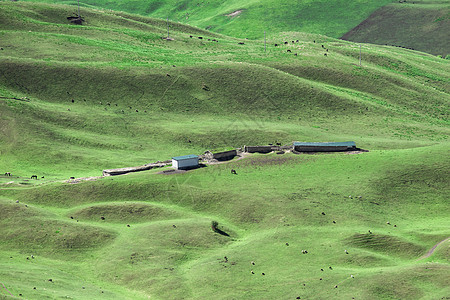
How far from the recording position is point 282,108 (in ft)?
404

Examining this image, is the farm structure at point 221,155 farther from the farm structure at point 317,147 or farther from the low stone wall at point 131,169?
the farm structure at point 317,147

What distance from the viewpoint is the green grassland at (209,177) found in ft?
184

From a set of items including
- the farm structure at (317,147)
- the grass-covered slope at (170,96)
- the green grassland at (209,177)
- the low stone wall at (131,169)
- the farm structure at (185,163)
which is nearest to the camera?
the green grassland at (209,177)

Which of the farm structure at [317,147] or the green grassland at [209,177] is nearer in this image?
the green grassland at [209,177]

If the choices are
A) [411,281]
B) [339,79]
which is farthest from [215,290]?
[339,79]

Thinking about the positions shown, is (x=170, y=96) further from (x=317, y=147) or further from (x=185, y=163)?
(x=317, y=147)

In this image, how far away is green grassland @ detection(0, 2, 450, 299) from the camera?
55938 millimetres

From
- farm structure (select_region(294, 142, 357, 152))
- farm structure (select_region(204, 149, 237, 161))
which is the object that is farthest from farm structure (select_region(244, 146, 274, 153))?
farm structure (select_region(294, 142, 357, 152))

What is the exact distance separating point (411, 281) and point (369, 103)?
275 feet

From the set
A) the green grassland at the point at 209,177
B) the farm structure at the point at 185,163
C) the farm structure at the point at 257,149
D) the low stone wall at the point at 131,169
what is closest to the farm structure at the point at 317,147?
the green grassland at the point at 209,177

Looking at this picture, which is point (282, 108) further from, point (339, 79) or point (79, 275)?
point (79, 275)

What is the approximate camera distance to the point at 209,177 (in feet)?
265

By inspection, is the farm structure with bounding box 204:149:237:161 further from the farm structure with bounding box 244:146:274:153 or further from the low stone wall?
the low stone wall

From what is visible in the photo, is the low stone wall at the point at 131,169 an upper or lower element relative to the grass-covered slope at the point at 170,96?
lower
